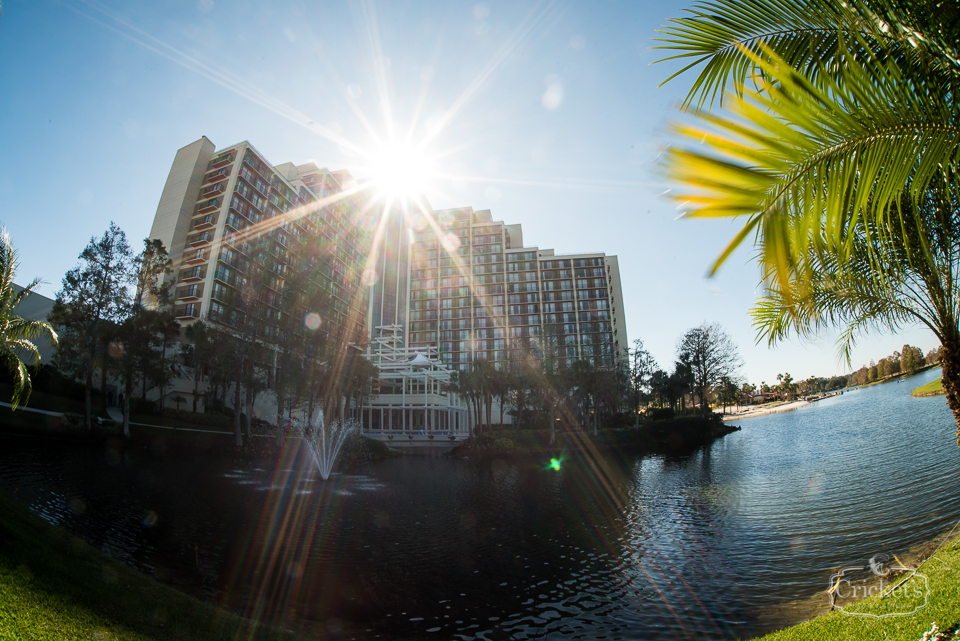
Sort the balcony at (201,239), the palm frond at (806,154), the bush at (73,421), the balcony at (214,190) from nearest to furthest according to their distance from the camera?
the palm frond at (806,154) < the bush at (73,421) < the balcony at (201,239) < the balcony at (214,190)

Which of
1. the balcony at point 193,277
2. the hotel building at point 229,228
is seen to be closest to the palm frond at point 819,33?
the hotel building at point 229,228

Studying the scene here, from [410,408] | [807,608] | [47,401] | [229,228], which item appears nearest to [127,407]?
[47,401]

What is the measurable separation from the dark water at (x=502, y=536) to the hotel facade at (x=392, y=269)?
1281 inches

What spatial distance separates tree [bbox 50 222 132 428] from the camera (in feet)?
77.6

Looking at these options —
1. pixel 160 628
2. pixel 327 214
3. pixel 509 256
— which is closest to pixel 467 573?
pixel 160 628

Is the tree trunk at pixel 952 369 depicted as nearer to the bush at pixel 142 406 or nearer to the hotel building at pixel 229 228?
the hotel building at pixel 229 228

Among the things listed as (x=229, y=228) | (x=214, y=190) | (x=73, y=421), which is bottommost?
(x=73, y=421)

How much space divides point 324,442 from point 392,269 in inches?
2702

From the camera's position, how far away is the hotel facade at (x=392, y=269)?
51.3 m

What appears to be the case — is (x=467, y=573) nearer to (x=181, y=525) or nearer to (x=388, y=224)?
(x=181, y=525)

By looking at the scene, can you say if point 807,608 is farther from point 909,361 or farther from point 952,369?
point 909,361

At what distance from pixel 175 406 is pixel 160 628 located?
4098 centimetres

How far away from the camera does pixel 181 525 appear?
9.99m

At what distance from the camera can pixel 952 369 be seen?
16.3 ft
